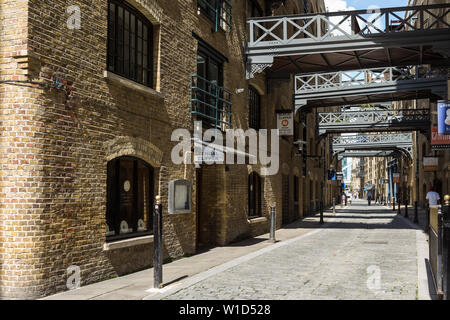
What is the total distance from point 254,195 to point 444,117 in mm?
7698

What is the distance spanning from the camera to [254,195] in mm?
16797

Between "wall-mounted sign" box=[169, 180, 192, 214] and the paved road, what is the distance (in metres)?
1.62

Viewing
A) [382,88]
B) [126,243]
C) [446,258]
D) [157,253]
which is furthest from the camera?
[382,88]

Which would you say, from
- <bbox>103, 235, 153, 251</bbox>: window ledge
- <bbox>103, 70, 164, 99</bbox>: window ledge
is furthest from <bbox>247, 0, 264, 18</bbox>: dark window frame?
<bbox>103, 235, 153, 251</bbox>: window ledge

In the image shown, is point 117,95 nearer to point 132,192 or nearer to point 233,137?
point 132,192

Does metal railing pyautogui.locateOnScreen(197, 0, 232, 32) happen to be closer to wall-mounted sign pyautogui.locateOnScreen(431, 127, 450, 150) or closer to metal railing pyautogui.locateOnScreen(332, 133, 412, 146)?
wall-mounted sign pyautogui.locateOnScreen(431, 127, 450, 150)

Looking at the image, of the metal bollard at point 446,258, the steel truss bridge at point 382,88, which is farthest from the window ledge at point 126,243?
the steel truss bridge at point 382,88

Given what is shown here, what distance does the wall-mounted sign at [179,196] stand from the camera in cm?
920

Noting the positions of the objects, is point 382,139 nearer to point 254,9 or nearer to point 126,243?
point 254,9

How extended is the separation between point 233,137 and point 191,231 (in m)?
4.04

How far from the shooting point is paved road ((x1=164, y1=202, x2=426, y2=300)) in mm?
6863

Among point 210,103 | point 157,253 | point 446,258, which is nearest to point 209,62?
point 210,103

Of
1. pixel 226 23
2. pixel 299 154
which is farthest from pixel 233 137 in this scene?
pixel 299 154

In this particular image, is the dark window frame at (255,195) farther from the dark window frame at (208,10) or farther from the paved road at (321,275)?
the dark window frame at (208,10)
